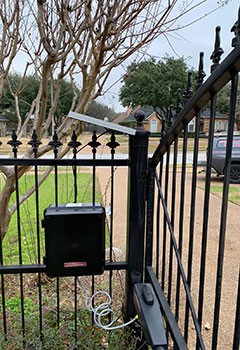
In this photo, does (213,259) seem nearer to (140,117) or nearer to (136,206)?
(136,206)

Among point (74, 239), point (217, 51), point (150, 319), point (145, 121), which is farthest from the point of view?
point (145, 121)

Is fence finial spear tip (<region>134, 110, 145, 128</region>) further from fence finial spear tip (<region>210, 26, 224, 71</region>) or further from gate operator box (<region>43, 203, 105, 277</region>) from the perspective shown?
fence finial spear tip (<region>210, 26, 224, 71</region>)

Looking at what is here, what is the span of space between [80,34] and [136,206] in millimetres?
1256

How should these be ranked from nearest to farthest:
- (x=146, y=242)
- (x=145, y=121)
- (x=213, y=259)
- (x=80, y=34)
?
(x=146, y=242)
(x=145, y=121)
(x=80, y=34)
(x=213, y=259)

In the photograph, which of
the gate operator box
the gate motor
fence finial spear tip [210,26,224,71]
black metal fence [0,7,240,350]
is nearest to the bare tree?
black metal fence [0,7,240,350]

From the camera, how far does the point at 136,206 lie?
158 centimetres

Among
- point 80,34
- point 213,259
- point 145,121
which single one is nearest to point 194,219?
point 145,121

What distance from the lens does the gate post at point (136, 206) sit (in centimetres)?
153

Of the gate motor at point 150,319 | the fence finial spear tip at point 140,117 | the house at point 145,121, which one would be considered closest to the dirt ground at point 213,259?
the house at point 145,121

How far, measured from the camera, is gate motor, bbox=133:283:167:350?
1.04 meters

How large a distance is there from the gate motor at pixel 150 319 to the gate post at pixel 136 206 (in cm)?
31

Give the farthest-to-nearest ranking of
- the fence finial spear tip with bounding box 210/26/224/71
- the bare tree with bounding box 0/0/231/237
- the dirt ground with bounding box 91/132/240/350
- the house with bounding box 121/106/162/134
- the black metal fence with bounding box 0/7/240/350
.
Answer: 1. the dirt ground with bounding box 91/132/240/350
2. the bare tree with bounding box 0/0/231/237
3. the house with bounding box 121/106/162/134
4. the black metal fence with bounding box 0/7/240/350
5. the fence finial spear tip with bounding box 210/26/224/71

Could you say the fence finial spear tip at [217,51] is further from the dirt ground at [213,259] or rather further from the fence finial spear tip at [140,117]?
the dirt ground at [213,259]

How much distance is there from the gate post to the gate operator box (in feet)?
0.58
